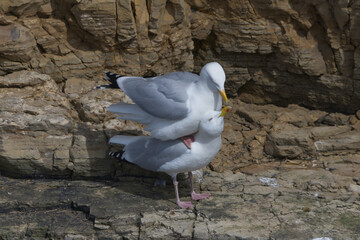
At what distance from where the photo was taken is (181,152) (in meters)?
4.64

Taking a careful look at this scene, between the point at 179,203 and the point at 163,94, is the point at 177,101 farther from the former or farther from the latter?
the point at 179,203

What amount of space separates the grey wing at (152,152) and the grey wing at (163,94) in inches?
9.5

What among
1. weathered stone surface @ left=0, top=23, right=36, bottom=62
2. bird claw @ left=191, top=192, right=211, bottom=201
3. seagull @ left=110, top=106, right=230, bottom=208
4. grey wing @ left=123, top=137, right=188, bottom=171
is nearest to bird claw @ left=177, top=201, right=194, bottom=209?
seagull @ left=110, top=106, right=230, bottom=208

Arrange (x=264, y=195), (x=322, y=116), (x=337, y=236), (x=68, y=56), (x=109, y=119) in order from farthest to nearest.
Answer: (x=322, y=116)
(x=68, y=56)
(x=109, y=119)
(x=264, y=195)
(x=337, y=236)

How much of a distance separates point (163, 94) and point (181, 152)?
47cm

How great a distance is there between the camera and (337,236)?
14.3 ft

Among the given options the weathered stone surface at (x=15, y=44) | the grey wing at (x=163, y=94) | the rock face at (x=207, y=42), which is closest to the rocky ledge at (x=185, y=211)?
the grey wing at (x=163, y=94)

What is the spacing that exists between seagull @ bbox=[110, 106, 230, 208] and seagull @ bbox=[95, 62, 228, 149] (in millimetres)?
62

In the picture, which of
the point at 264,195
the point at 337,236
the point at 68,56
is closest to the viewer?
the point at 337,236

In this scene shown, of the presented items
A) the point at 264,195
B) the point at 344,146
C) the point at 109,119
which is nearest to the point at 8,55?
the point at 109,119

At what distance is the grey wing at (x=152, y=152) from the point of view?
15.3 feet

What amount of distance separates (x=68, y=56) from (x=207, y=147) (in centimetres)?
201

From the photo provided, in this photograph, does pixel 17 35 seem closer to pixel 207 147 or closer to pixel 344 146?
pixel 207 147

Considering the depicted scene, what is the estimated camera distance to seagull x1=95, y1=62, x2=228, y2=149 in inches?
180
